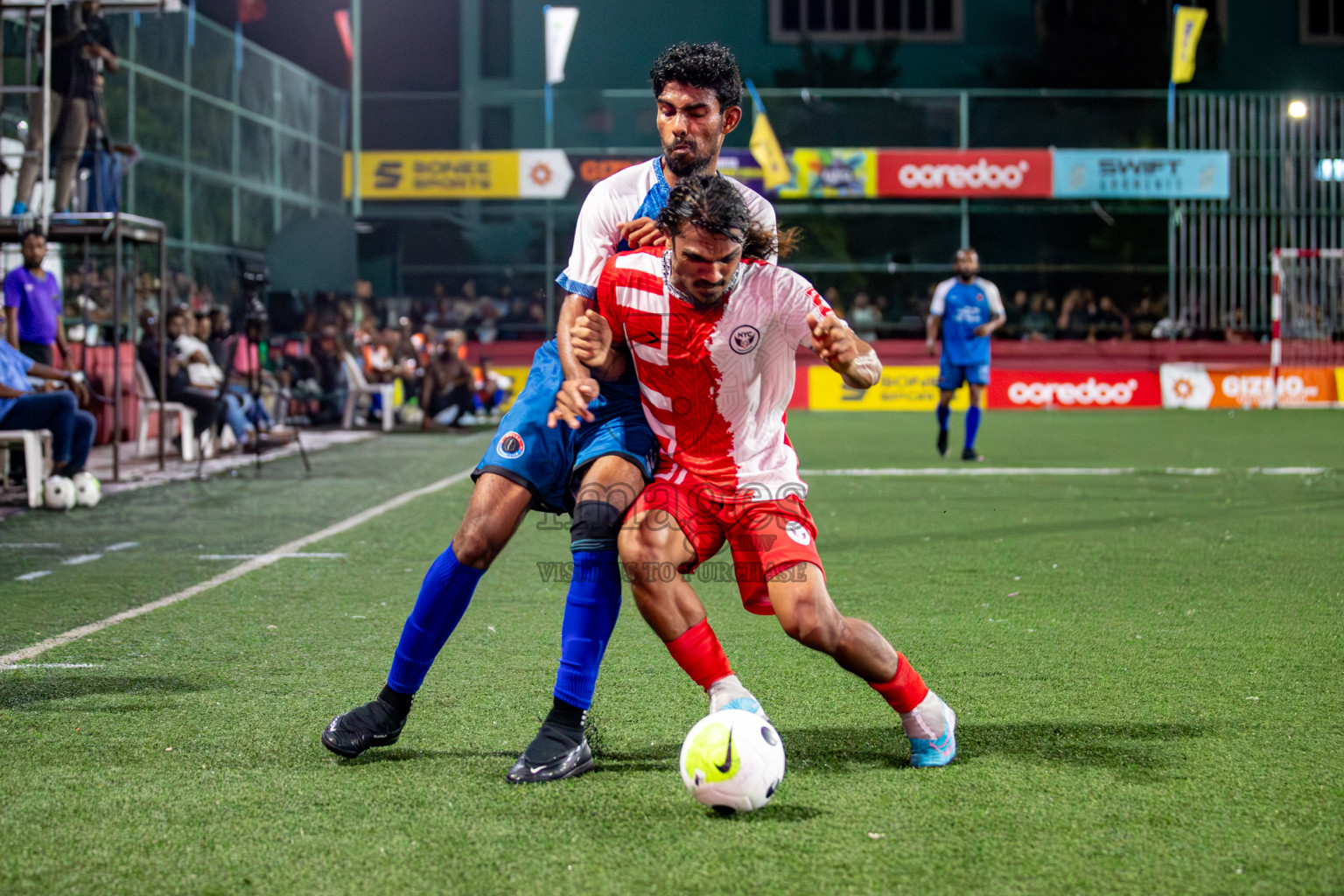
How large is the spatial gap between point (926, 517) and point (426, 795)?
5950 mm

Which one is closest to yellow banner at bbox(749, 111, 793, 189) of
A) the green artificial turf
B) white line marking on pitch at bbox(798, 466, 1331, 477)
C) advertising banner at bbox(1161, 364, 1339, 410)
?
advertising banner at bbox(1161, 364, 1339, 410)

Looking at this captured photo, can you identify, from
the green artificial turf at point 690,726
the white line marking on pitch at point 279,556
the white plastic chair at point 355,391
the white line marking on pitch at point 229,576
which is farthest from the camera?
the white plastic chair at point 355,391

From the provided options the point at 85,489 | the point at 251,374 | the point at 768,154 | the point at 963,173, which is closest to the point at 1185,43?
the point at 963,173

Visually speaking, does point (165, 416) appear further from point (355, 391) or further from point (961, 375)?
point (961, 375)

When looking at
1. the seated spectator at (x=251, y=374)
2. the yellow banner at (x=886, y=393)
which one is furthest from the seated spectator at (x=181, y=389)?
the yellow banner at (x=886, y=393)

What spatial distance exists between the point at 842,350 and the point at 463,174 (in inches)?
936

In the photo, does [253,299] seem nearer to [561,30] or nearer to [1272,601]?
[1272,601]

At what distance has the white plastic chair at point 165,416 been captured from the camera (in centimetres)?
1288

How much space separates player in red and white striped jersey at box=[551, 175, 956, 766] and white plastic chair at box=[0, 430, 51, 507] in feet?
21.9

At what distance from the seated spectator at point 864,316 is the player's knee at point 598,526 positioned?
22368 mm

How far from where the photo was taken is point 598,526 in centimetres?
347

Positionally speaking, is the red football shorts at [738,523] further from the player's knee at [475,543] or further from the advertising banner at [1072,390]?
the advertising banner at [1072,390]

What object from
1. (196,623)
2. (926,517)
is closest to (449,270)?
(926,517)

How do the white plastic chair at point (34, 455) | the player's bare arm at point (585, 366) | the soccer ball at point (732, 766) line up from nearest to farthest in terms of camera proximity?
the soccer ball at point (732, 766) → the player's bare arm at point (585, 366) → the white plastic chair at point (34, 455)
